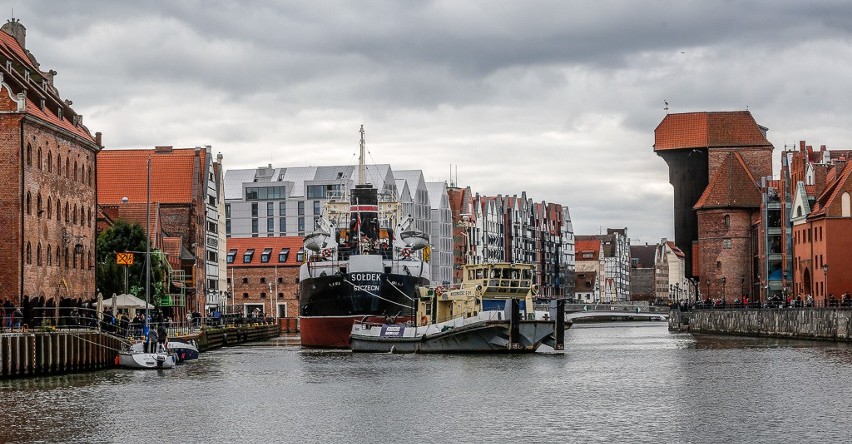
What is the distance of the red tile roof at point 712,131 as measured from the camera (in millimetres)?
148875

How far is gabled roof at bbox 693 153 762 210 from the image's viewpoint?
142 m

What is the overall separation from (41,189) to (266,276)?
→ 81183mm

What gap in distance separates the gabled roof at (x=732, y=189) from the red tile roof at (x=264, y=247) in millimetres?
39491

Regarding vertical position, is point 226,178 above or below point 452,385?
above

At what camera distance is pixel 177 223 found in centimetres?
11925

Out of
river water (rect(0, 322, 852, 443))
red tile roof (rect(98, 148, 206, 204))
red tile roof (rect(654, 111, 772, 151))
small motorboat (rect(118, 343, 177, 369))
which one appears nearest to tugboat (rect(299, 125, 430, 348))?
river water (rect(0, 322, 852, 443))

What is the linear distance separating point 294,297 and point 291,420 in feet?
353

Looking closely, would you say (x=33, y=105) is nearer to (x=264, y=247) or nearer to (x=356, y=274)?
(x=356, y=274)

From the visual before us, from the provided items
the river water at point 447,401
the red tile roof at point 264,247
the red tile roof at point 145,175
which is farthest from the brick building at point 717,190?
the river water at point 447,401

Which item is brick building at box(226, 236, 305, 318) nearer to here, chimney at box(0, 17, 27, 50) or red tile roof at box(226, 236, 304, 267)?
red tile roof at box(226, 236, 304, 267)

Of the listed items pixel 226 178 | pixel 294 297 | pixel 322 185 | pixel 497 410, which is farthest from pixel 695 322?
pixel 497 410

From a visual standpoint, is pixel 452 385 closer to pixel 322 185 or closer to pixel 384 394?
pixel 384 394

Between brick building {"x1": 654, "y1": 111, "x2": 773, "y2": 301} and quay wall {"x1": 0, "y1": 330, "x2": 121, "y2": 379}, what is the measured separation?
90.7 meters

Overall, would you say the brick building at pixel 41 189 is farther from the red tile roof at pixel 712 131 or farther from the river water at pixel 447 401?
the red tile roof at pixel 712 131
